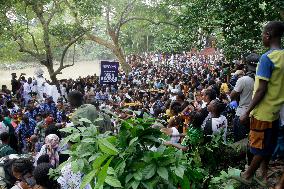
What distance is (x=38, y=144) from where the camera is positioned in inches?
304

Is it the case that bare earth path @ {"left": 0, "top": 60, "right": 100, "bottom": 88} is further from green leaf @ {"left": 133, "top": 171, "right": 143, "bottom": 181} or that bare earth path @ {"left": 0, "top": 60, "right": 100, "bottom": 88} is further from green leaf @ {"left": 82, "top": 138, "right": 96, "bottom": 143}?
green leaf @ {"left": 133, "top": 171, "right": 143, "bottom": 181}

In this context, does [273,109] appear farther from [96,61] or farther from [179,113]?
[96,61]

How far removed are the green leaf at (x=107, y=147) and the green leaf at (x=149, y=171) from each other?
210mm

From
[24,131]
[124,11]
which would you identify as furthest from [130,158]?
[124,11]

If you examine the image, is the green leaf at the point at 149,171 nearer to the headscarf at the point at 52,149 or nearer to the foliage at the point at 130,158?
the foliage at the point at 130,158

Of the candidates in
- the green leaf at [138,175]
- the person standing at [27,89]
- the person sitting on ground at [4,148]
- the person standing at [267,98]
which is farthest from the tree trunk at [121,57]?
the green leaf at [138,175]

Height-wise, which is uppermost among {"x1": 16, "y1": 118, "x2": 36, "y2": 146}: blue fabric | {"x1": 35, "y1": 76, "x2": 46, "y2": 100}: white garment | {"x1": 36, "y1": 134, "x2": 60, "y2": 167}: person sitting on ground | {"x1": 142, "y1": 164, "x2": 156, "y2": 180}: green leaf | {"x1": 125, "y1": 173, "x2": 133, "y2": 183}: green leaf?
{"x1": 142, "y1": 164, "x2": 156, "y2": 180}: green leaf

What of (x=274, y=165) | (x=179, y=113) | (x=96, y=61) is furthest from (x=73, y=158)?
(x=96, y=61)

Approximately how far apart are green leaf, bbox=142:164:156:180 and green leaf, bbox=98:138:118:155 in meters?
0.21

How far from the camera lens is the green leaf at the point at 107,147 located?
2.12 meters

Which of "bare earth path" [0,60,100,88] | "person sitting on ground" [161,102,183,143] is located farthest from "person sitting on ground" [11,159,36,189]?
"bare earth path" [0,60,100,88]

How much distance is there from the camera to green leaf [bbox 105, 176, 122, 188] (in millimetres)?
2059

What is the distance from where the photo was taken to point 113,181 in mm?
2076

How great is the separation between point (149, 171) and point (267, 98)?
120 centimetres
